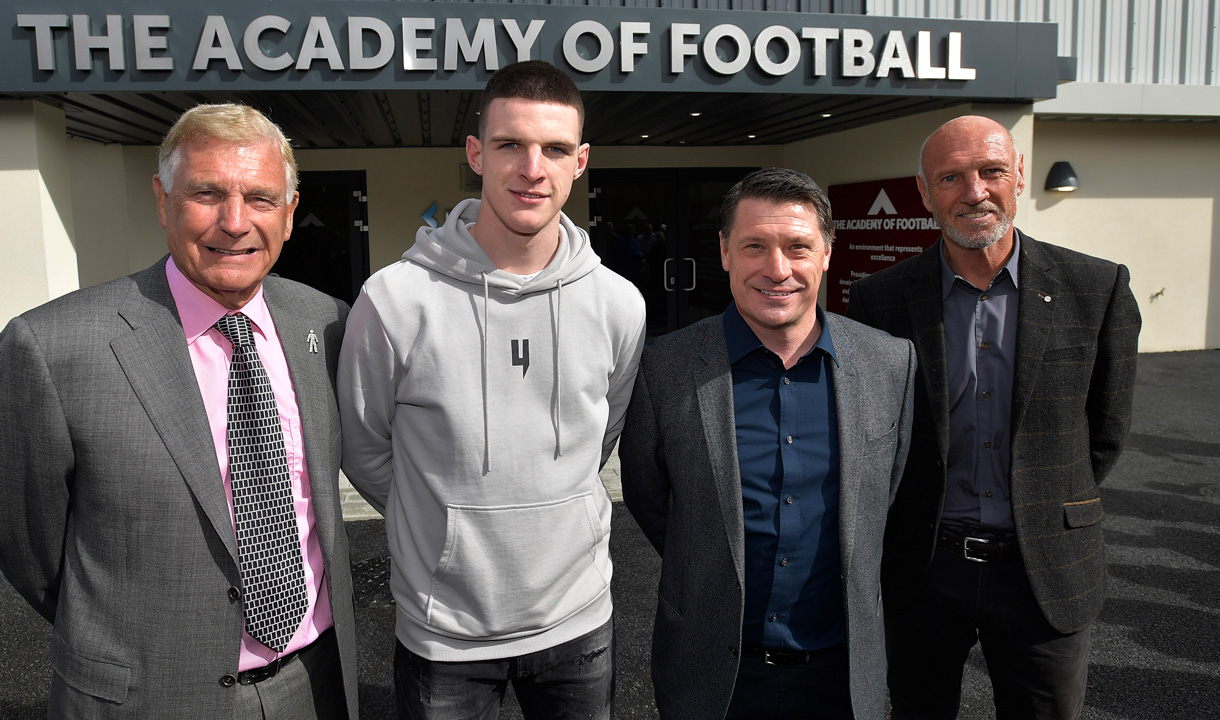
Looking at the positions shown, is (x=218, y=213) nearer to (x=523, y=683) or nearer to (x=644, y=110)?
(x=523, y=683)

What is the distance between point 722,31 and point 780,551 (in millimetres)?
6133

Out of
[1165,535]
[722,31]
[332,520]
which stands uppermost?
[722,31]

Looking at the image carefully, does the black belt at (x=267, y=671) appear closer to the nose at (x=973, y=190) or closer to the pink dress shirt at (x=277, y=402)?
the pink dress shirt at (x=277, y=402)

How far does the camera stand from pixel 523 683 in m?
2.05

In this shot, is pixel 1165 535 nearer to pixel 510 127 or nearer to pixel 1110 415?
pixel 1110 415

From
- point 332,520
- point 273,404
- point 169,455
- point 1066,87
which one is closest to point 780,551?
point 332,520

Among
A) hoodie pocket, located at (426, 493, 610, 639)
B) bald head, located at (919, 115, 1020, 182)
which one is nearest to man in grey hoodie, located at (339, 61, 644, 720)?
hoodie pocket, located at (426, 493, 610, 639)

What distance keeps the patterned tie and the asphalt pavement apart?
5.36ft

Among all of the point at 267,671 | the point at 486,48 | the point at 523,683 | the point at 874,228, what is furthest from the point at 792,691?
the point at 874,228

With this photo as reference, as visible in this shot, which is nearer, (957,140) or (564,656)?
(564,656)

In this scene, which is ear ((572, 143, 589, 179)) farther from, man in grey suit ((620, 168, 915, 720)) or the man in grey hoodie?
man in grey suit ((620, 168, 915, 720))

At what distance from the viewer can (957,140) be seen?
232cm

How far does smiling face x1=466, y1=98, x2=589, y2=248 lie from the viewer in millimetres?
2002

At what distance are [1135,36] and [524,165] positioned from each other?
12.7m
